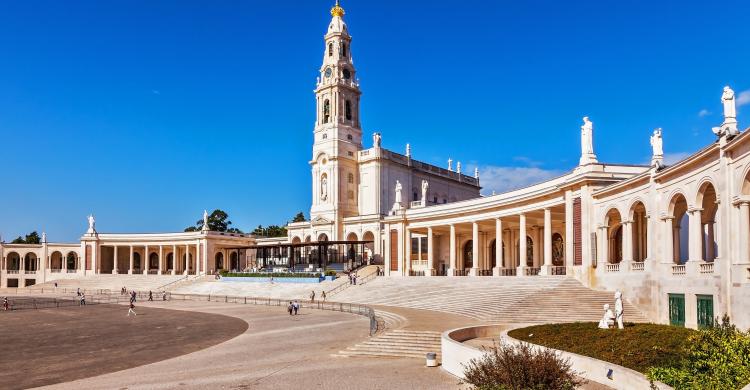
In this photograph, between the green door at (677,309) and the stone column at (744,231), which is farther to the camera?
the green door at (677,309)

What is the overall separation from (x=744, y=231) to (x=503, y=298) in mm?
17378

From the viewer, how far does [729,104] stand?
26297 millimetres

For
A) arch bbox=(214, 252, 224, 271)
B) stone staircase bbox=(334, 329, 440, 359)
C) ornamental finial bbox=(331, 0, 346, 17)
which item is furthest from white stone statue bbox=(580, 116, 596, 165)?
arch bbox=(214, 252, 224, 271)

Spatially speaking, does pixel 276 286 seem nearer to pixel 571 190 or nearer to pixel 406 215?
pixel 406 215

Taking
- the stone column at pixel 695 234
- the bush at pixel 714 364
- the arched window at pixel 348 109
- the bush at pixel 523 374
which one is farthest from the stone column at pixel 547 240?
the arched window at pixel 348 109

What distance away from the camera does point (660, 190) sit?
3256 cm

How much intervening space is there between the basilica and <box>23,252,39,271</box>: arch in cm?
20

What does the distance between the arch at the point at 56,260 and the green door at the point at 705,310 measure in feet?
362

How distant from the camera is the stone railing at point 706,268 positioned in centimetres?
2741

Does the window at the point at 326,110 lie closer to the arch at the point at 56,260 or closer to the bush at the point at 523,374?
the arch at the point at 56,260

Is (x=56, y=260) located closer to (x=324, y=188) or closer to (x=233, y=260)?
(x=233, y=260)

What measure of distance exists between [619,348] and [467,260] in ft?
184

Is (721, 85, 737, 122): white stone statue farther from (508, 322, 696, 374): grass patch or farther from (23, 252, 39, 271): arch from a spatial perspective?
(23, 252, 39, 271): arch

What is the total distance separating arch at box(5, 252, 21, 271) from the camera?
11119cm
